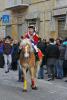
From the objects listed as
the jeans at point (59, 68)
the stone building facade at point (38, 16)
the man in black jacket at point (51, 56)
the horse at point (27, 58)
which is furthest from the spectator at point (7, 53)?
the horse at point (27, 58)

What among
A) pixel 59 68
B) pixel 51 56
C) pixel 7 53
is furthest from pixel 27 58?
pixel 7 53

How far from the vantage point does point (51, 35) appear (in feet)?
89.8

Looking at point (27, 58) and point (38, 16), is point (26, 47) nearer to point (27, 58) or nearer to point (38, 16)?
point (27, 58)

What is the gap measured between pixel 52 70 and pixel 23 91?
436 cm

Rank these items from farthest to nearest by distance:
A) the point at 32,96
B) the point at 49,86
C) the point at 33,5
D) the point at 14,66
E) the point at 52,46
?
the point at 33,5 → the point at 14,66 → the point at 52,46 → the point at 49,86 → the point at 32,96

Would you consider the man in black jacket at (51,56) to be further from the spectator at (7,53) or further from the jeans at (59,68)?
the spectator at (7,53)

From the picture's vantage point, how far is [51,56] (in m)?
18.7

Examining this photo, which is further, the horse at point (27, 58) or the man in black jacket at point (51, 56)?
the man in black jacket at point (51, 56)

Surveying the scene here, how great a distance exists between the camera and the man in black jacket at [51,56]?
1861cm

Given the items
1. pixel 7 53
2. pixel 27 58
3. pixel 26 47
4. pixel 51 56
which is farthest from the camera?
pixel 7 53

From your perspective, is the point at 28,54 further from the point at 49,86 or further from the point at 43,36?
the point at 43,36

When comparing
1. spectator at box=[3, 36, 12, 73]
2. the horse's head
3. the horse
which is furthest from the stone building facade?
the horse's head

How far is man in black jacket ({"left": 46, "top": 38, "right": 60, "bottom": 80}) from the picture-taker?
1861 cm

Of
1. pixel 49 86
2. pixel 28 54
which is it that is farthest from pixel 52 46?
pixel 28 54
